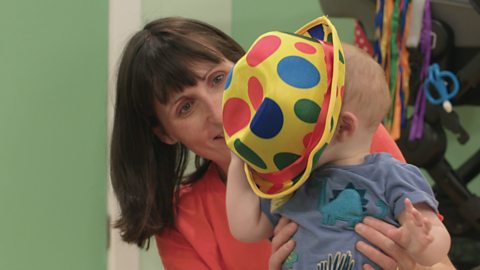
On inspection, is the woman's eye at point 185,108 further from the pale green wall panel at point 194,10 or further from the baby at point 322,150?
the pale green wall panel at point 194,10

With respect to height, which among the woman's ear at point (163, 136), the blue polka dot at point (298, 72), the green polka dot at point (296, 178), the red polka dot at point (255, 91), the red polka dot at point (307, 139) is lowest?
the woman's ear at point (163, 136)

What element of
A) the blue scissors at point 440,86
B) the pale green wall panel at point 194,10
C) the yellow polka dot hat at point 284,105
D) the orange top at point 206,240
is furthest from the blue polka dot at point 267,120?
the pale green wall panel at point 194,10

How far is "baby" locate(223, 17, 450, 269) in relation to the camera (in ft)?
2.42

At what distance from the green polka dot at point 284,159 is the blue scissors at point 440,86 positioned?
95cm

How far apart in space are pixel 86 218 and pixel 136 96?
0.69m

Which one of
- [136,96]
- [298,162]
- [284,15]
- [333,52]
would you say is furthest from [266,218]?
[284,15]

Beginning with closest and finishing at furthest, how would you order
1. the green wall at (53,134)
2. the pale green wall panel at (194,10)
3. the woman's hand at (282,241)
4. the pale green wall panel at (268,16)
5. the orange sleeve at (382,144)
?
the woman's hand at (282,241) → the orange sleeve at (382,144) → the green wall at (53,134) → the pale green wall panel at (194,10) → the pale green wall panel at (268,16)

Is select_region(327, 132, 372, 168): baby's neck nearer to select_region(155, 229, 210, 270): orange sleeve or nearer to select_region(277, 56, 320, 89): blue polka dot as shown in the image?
select_region(277, 56, 320, 89): blue polka dot

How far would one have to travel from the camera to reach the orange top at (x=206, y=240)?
3.81 ft

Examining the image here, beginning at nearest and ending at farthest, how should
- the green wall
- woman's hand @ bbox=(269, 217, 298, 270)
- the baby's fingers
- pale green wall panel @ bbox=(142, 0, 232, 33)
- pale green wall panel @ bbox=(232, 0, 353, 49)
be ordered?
the baby's fingers < woman's hand @ bbox=(269, 217, 298, 270) < the green wall < pale green wall panel @ bbox=(142, 0, 232, 33) < pale green wall panel @ bbox=(232, 0, 353, 49)

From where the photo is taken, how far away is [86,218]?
5.58 feet

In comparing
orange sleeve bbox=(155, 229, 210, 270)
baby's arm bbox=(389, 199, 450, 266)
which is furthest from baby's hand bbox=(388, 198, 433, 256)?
orange sleeve bbox=(155, 229, 210, 270)

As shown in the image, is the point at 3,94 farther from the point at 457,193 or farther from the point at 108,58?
the point at 457,193

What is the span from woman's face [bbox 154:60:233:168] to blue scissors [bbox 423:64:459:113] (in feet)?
2.32
